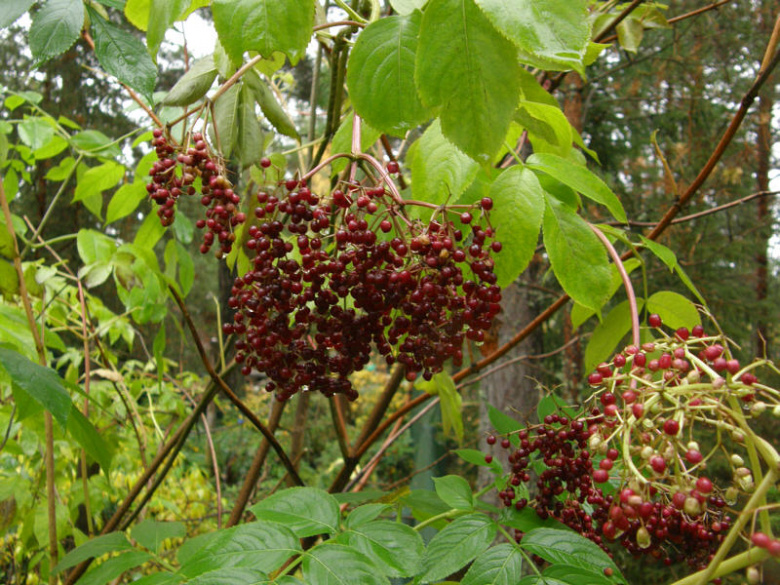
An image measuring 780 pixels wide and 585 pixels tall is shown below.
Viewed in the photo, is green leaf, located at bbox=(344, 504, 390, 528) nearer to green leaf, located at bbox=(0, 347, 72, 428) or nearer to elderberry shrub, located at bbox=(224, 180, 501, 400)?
elderberry shrub, located at bbox=(224, 180, 501, 400)

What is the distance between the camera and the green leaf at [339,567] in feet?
2.40

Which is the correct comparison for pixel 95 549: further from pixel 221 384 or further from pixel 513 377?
pixel 513 377

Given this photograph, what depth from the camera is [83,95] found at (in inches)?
346

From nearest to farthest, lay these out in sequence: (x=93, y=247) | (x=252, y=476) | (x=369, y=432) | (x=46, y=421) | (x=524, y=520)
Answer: (x=524, y=520), (x=46, y=421), (x=369, y=432), (x=252, y=476), (x=93, y=247)

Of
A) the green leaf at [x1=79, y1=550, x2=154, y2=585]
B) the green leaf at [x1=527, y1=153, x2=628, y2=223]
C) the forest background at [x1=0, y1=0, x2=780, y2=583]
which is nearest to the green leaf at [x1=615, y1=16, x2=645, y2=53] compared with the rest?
the forest background at [x1=0, y1=0, x2=780, y2=583]

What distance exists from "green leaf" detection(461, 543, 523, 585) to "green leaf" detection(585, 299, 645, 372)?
43 cm

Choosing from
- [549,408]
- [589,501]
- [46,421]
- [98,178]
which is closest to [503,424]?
[549,408]

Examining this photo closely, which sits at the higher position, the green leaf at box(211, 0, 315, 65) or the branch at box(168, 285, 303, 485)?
the green leaf at box(211, 0, 315, 65)

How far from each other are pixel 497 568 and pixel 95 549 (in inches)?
31.6

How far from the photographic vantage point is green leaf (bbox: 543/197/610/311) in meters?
0.87

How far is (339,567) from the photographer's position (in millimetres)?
753

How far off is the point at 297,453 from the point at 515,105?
1.48 metres

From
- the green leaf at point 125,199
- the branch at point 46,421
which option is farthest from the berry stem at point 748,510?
the green leaf at point 125,199

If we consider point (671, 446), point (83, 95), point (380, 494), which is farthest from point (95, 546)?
point (83, 95)
